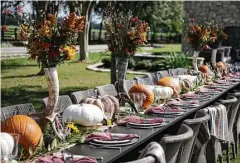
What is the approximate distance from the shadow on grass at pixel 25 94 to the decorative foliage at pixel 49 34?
6266mm

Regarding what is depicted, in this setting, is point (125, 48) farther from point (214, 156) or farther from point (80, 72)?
point (80, 72)

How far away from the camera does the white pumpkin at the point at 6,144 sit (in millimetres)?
2643

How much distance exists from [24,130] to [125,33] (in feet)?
7.67

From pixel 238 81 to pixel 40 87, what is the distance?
21.7 ft

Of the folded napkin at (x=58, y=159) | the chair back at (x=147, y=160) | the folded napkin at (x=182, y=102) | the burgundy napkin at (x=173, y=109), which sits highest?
the chair back at (x=147, y=160)

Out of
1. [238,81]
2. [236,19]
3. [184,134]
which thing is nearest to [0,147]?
[184,134]

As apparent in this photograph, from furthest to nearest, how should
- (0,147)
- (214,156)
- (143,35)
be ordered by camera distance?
(143,35), (214,156), (0,147)

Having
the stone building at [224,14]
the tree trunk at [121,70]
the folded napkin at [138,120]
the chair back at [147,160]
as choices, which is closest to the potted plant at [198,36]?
the tree trunk at [121,70]

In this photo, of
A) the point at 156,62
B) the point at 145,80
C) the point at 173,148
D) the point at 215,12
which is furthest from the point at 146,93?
the point at 215,12

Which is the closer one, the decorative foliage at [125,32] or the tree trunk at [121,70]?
the decorative foliage at [125,32]

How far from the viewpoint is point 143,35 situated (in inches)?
200

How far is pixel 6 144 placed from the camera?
8.75ft

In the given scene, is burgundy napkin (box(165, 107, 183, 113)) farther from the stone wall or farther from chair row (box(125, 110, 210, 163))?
the stone wall

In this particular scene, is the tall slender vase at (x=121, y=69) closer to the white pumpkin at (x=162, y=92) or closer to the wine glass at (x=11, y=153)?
the white pumpkin at (x=162, y=92)
